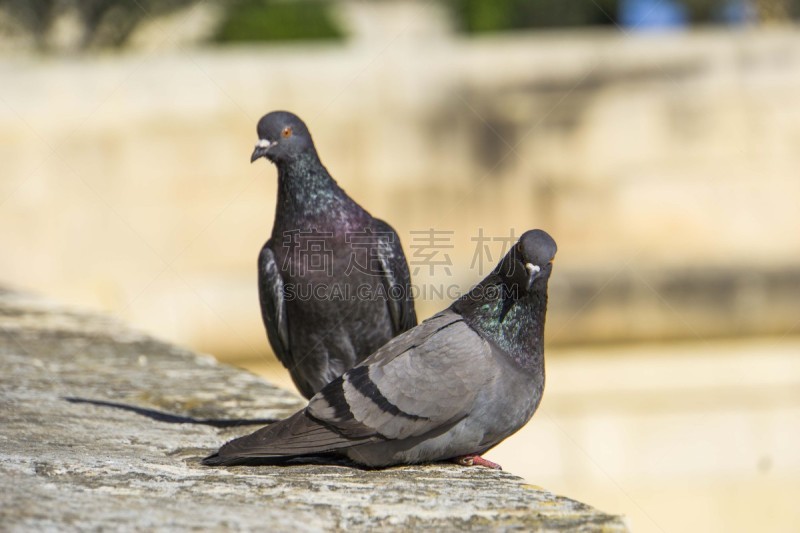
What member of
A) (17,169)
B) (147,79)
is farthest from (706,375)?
(17,169)

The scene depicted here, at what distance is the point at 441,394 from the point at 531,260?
0.53m

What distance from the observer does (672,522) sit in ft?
27.0

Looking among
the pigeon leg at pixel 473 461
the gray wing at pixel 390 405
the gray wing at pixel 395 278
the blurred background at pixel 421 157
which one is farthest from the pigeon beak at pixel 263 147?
the blurred background at pixel 421 157

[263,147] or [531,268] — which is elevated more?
[263,147]

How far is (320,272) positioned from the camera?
4609 mm

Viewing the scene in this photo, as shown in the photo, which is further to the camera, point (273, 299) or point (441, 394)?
point (273, 299)

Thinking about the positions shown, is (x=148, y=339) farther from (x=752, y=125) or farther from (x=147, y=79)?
(x=752, y=125)

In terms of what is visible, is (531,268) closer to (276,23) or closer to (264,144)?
(264,144)

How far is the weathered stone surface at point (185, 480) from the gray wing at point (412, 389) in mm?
169

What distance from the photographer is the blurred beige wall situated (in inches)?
419

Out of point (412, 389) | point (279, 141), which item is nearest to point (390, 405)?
point (412, 389)

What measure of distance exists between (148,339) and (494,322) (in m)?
3.09

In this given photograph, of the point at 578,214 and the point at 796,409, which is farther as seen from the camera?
the point at 578,214

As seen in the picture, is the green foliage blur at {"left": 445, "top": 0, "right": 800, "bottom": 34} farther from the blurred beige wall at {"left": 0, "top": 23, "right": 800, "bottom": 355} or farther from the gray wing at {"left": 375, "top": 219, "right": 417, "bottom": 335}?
the gray wing at {"left": 375, "top": 219, "right": 417, "bottom": 335}
